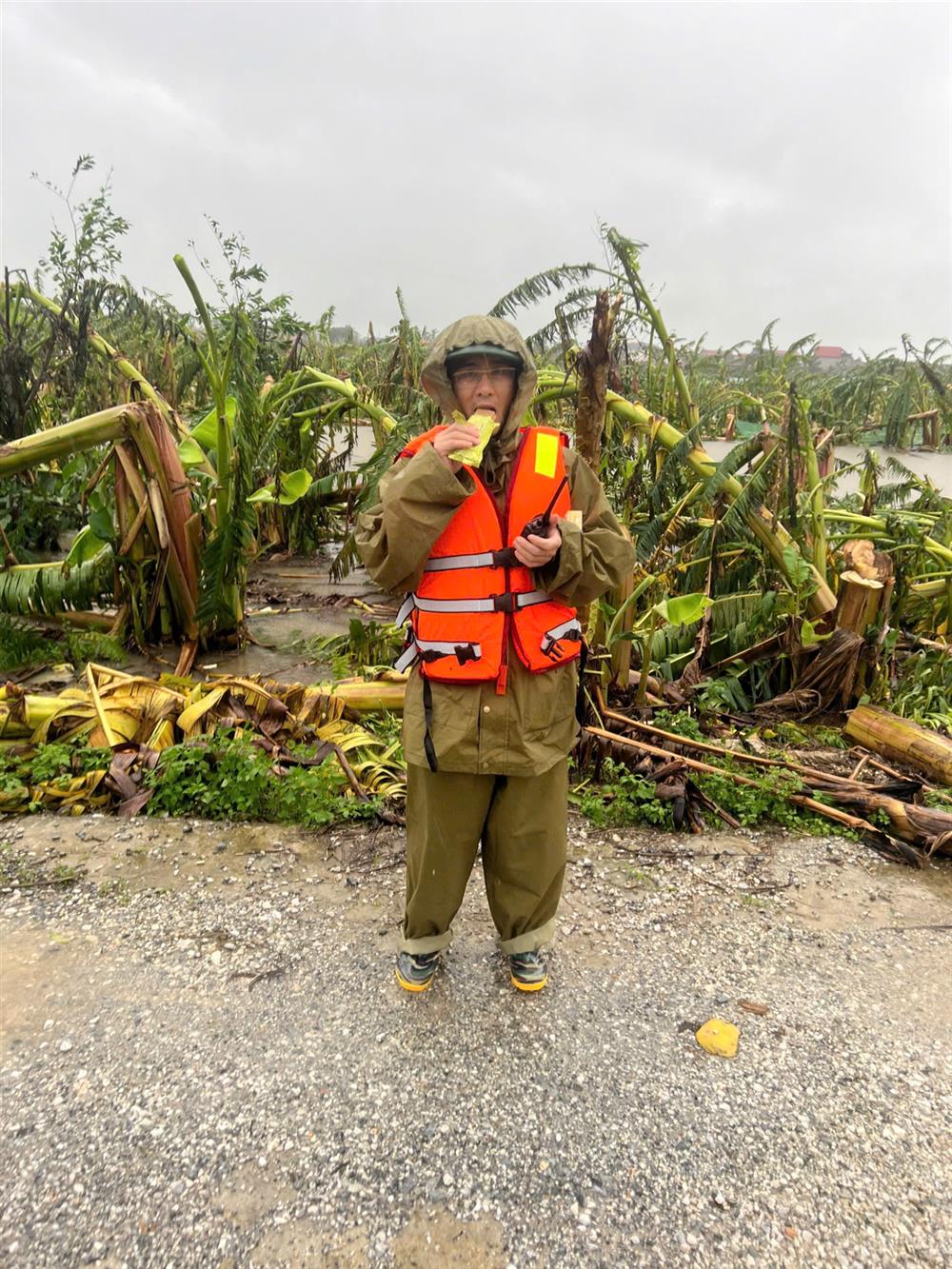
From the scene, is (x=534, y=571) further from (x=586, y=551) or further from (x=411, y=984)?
(x=411, y=984)

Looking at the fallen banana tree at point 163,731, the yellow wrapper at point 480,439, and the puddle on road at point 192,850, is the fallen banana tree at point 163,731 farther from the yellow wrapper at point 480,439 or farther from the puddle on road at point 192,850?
the yellow wrapper at point 480,439

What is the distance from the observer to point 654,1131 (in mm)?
1904

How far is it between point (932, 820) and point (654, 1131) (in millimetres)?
2089

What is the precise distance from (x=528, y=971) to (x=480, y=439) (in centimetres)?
167

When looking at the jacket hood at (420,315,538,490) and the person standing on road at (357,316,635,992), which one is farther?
the jacket hood at (420,315,538,490)

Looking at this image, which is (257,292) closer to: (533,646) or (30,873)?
(30,873)

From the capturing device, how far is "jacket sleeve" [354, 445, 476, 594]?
186 cm

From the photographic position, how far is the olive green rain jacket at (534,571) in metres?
1.89

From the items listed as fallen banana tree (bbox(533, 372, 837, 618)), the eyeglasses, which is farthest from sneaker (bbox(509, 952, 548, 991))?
fallen banana tree (bbox(533, 372, 837, 618))

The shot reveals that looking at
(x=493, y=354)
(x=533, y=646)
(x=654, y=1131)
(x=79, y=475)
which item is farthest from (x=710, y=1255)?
(x=79, y=475)

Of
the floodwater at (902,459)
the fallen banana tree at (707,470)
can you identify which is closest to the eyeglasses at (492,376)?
the fallen banana tree at (707,470)

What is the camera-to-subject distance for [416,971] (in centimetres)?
236

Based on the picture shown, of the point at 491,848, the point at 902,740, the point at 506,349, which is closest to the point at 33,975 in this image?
the point at 491,848

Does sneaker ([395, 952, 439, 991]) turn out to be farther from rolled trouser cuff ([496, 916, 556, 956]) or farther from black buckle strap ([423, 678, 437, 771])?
black buckle strap ([423, 678, 437, 771])
